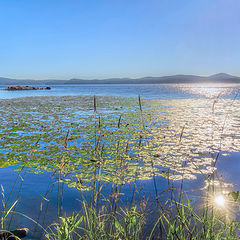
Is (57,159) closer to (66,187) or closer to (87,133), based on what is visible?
(66,187)

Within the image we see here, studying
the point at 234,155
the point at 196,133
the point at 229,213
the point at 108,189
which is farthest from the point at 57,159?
the point at 196,133

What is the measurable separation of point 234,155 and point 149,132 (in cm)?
522

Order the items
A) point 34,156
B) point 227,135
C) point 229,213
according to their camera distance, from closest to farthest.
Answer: point 229,213 → point 34,156 → point 227,135

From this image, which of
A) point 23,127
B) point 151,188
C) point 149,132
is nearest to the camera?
point 151,188

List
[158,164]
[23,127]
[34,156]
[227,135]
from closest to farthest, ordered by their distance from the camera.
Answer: [158,164] < [34,156] < [227,135] < [23,127]

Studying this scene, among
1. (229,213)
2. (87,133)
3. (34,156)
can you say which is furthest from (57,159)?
(229,213)

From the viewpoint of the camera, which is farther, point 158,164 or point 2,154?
point 2,154

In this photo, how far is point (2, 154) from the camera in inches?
371

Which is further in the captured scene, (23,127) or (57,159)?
(23,127)

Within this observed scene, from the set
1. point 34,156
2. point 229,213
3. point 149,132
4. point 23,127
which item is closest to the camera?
point 229,213

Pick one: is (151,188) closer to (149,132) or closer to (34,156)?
(34,156)

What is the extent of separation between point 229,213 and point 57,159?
5.93 metres

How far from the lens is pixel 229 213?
200 inches

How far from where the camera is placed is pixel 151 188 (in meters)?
6.55
